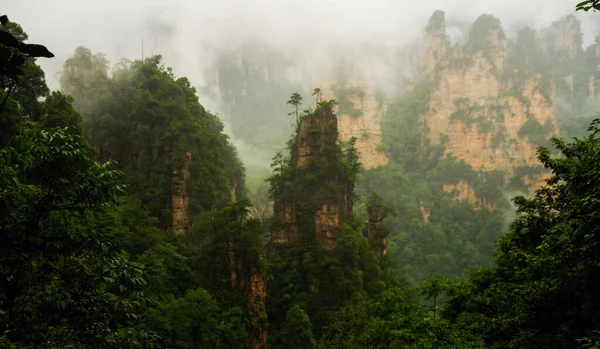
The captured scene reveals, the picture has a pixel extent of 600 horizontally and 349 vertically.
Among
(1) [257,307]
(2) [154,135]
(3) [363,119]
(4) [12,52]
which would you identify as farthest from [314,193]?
(3) [363,119]

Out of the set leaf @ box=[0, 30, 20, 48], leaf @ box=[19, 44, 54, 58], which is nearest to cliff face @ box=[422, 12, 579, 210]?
leaf @ box=[19, 44, 54, 58]

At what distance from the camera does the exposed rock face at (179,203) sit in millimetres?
36281

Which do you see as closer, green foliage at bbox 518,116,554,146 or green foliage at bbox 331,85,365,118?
green foliage at bbox 518,116,554,146

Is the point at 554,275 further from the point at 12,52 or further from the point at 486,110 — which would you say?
the point at 486,110

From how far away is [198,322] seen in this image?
24.0 metres

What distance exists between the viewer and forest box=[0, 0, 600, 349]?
519cm

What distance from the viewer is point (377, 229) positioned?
42.5 m

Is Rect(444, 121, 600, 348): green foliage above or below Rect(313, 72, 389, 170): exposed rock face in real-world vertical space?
below

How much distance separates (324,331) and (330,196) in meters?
11.7

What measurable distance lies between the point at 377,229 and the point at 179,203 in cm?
1826

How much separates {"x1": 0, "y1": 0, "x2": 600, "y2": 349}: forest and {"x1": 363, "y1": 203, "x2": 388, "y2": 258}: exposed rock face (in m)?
0.13

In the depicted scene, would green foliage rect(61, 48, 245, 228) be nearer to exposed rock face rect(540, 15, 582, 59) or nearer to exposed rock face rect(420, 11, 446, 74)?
exposed rock face rect(420, 11, 446, 74)

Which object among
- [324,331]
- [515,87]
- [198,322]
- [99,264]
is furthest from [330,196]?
[515,87]

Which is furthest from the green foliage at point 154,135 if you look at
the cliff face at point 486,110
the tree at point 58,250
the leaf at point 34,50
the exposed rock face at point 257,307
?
the cliff face at point 486,110
